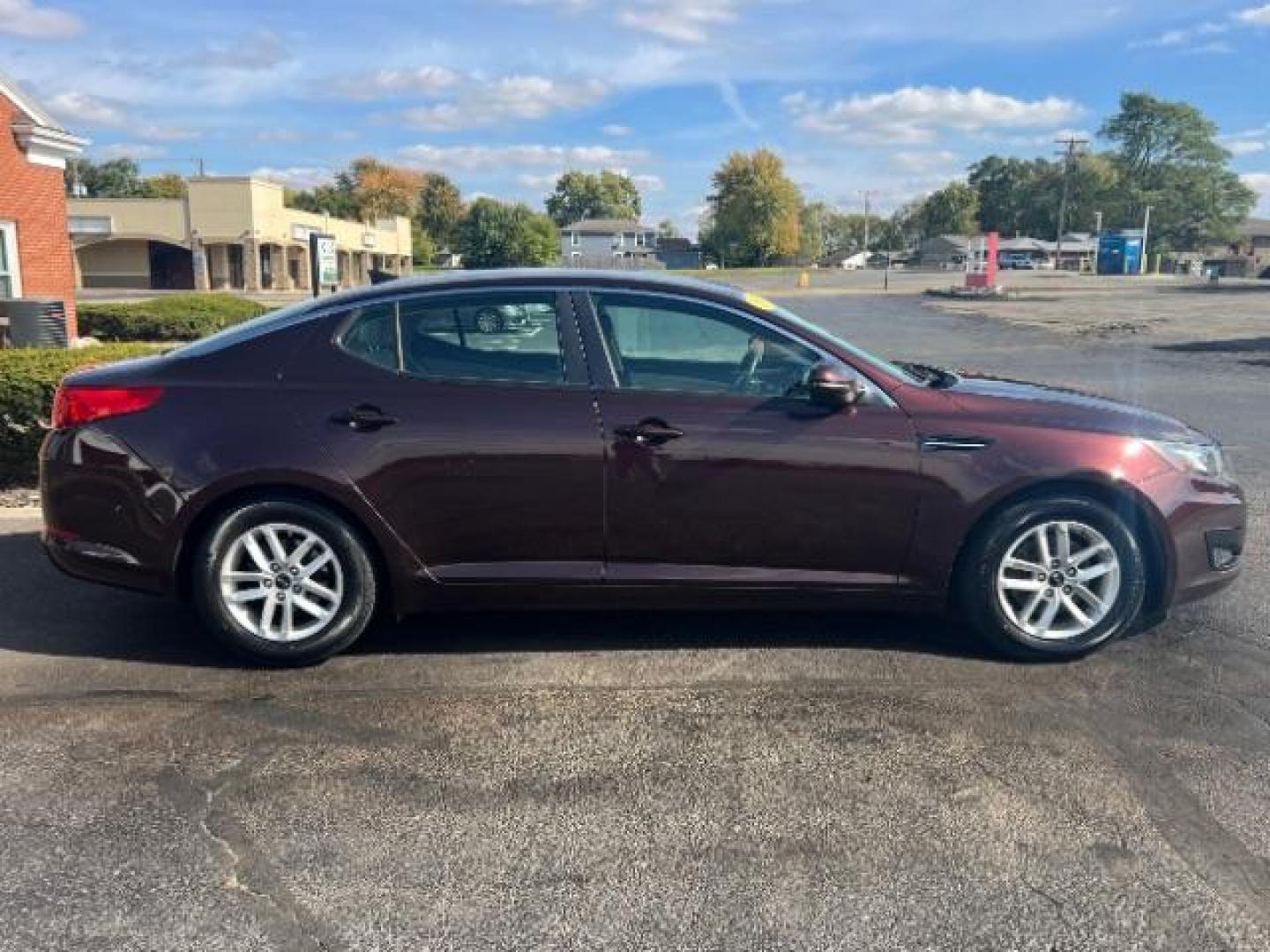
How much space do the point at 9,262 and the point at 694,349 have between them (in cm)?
1751

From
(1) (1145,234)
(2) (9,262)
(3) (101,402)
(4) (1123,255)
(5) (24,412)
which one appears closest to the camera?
(3) (101,402)

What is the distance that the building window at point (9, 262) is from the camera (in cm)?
1767

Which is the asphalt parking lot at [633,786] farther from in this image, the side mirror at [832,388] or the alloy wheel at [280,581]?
the side mirror at [832,388]

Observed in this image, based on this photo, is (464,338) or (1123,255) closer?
(464,338)

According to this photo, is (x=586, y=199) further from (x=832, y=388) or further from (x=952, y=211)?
(x=832, y=388)

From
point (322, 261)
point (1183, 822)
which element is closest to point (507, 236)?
point (322, 261)

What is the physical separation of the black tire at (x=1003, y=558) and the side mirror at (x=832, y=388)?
2.52 feet

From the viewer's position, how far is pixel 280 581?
4.22 meters

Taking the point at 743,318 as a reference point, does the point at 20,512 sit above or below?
below

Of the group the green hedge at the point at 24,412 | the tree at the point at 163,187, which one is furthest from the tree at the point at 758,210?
the green hedge at the point at 24,412

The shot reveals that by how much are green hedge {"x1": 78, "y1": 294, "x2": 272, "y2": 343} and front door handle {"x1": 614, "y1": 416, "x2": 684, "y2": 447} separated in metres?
17.8

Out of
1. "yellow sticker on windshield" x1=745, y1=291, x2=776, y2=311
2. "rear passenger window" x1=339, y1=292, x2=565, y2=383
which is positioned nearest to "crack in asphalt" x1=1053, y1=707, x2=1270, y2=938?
"yellow sticker on windshield" x1=745, y1=291, x2=776, y2=311

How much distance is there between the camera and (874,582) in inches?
169

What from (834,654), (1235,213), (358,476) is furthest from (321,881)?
(1235,213)
